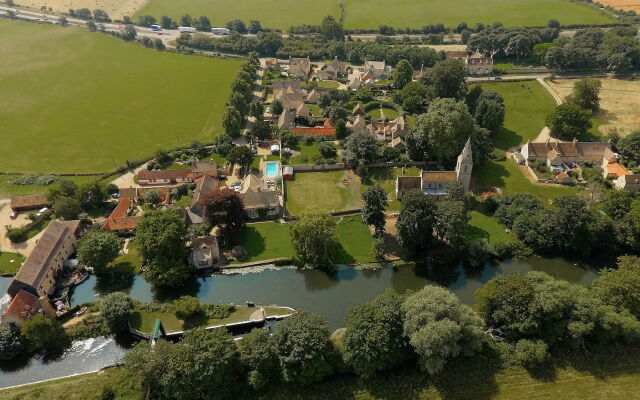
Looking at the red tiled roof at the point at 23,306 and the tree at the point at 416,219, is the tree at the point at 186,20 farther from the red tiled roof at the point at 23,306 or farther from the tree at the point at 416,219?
the tree at the point at 416,219

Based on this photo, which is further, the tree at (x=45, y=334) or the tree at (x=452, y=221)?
the tree at (x=452, y=221)

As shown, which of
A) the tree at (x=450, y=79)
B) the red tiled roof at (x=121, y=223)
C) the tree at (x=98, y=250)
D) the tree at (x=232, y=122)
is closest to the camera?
the tree at (x=98, y=250)

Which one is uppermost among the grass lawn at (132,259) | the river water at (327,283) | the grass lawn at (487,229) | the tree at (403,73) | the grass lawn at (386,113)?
the tree at (403,73)

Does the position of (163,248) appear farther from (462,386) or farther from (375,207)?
(462,386)

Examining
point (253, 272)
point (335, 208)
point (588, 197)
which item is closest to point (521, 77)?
point (588, 197)

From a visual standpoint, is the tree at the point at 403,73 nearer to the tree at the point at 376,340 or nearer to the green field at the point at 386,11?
the green field at the point at 386,11

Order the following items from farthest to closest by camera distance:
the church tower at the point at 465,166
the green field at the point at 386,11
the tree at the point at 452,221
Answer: the green field at the point at 386,11, the church tower at the point at 465,166, the tree at the point at 452,221

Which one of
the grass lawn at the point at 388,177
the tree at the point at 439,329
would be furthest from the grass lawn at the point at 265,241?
the tree at the point at 439,329

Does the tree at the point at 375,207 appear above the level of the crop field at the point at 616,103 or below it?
below
